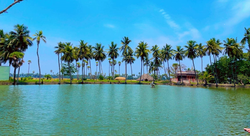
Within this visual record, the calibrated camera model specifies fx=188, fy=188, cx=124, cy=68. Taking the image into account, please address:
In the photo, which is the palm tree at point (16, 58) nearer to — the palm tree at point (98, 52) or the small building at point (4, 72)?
the small building at point (4, 72)

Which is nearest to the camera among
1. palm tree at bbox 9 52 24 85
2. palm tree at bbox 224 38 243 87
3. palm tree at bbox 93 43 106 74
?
palm tree at bbox 9 52 24 85

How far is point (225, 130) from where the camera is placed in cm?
970

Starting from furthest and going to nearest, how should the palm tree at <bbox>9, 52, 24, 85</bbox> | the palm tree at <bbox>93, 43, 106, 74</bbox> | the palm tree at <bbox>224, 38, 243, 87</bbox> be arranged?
the palm tree at <bbox>93, 43, 106, 74</bbox> → the palm tree at <bbox>224, 38, 243, 87</bbox> → the palm tree at <bbox>9, 52, 24, 85</bbox>

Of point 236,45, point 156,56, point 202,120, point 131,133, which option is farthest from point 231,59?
point 131,133

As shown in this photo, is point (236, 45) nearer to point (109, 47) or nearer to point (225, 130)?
point (109, 47)

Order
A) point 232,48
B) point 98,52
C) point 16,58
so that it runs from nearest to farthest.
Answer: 1. point 16,58
2. point 232,48
3. point 98,52

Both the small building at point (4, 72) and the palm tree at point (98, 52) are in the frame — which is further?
the palm tree at point (98, 52)

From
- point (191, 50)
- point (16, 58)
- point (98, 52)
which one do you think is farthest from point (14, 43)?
point (191, 50)

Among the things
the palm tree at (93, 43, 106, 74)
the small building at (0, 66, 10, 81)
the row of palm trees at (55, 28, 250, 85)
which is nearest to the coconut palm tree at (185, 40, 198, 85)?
the row of palm trees at (55, 28, 250, 85)

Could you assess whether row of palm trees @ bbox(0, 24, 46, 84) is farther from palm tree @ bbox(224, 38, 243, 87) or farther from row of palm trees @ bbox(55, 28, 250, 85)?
palm tree @ bbox(224, 38, 243, 87)

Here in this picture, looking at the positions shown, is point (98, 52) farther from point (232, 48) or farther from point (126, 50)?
point (232, 48)

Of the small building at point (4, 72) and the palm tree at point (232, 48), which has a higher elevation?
the palm tree at point (232, 48)

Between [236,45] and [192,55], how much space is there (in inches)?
592

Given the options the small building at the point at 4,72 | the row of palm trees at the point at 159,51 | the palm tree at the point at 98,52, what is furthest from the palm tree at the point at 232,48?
the small building at the point at 4,72
